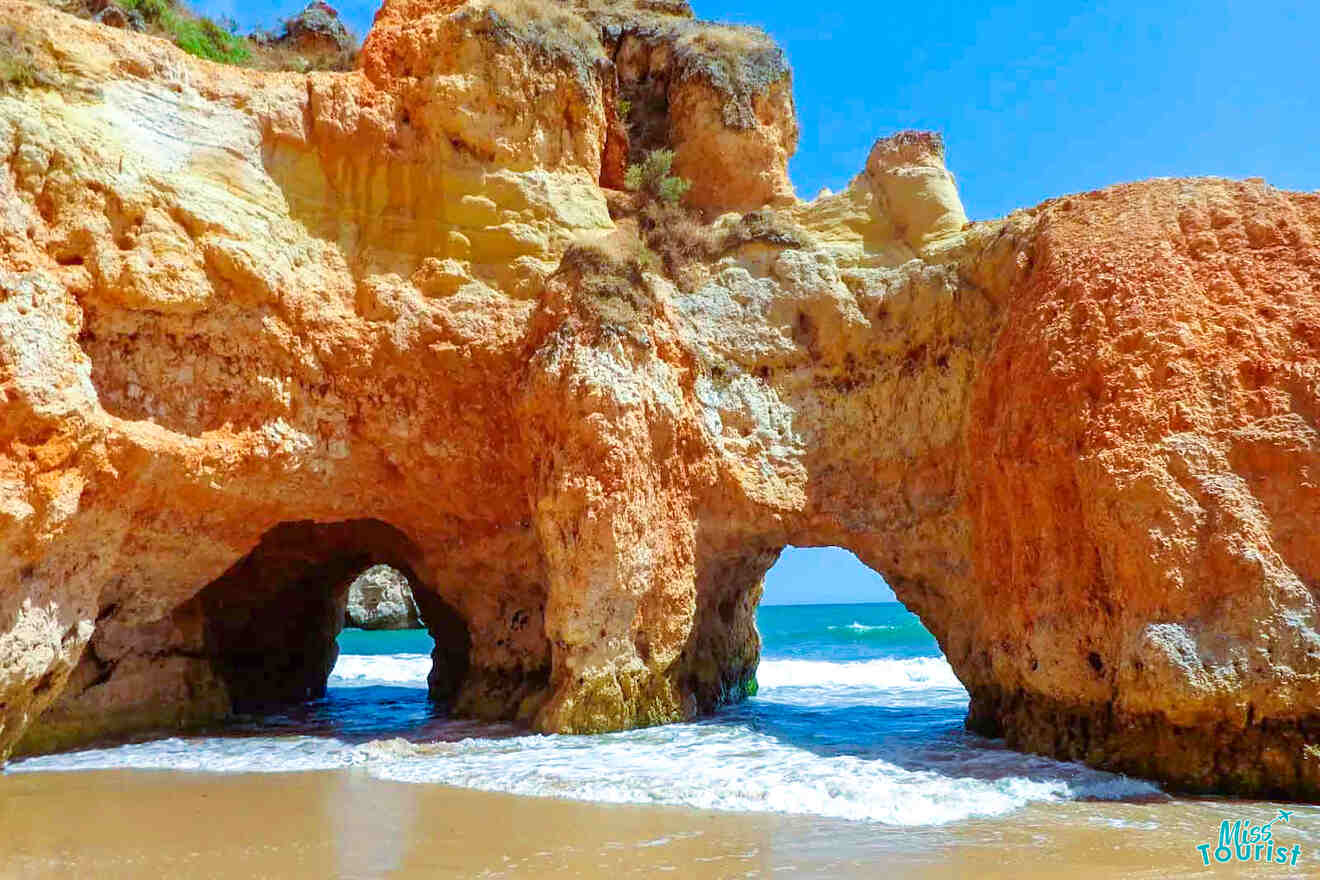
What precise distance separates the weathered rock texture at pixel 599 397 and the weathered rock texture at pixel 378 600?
59.9ft

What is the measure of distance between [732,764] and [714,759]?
28 cm

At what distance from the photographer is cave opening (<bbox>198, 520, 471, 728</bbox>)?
39.5 ft

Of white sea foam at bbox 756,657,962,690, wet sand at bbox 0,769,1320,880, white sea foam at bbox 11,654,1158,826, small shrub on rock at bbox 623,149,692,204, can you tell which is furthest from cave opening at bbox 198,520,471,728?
white sea foam at bbox 756,657,962,690

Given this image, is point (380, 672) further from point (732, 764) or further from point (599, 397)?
point (732, 764)

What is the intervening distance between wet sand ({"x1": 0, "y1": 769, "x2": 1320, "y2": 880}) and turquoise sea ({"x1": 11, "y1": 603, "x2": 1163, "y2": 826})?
35 cm

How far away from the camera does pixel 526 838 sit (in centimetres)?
535

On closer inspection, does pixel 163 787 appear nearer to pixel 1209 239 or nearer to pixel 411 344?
pixel 411 344

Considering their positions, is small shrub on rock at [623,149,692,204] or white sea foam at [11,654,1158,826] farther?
small shrub on rock at [623,149,692,204]

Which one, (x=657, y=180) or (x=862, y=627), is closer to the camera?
(x=657, y=180)

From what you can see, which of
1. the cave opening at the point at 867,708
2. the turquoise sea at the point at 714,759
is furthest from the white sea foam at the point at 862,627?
the turquoise sea at the point at 714,759

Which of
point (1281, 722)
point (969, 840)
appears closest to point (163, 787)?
point (969, 840)

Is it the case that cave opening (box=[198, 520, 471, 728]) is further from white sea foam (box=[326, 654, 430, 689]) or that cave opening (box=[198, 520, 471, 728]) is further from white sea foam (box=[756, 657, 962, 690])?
white sea foam (box=[756, 657, 962, 690])

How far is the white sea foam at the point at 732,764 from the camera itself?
20.8 ft

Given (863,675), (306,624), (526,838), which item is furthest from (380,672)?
(526,838)
